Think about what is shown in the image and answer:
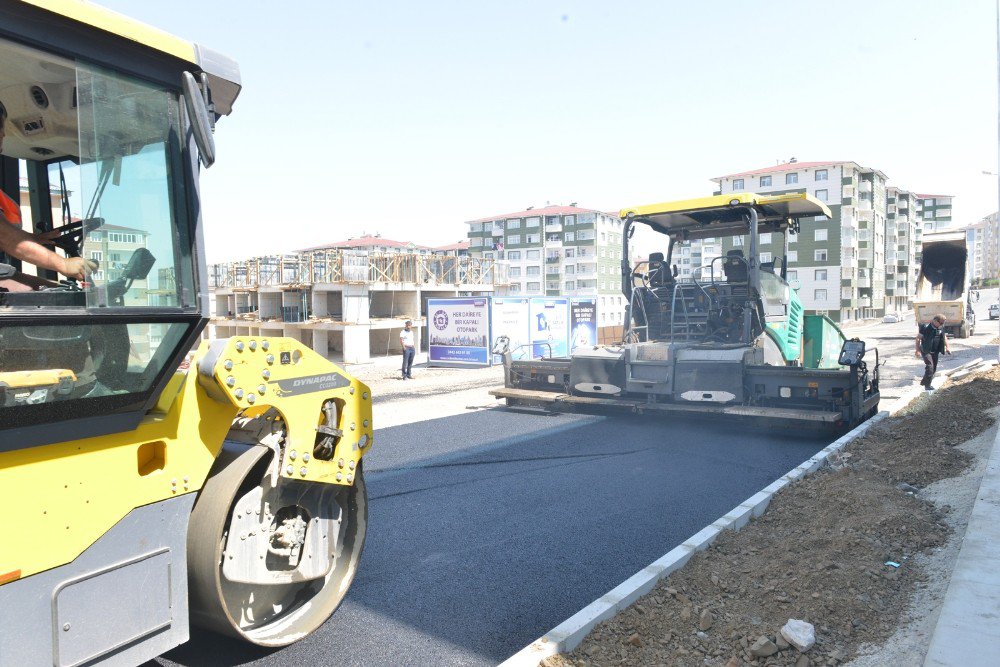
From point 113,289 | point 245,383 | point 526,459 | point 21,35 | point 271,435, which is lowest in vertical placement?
point 526,459

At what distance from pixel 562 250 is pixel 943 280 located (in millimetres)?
58005

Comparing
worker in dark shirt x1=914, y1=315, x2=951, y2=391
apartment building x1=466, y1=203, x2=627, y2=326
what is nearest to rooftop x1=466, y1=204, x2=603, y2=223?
apartment building x1=466, y1=203, x2=627, y2=326

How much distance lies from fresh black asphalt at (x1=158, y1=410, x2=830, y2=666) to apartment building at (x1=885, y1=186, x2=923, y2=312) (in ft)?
266

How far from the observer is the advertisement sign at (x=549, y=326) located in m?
22.5

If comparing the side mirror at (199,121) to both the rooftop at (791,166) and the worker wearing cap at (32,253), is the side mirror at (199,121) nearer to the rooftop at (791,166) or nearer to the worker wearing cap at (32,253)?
the worker wearing cap at (32,253)

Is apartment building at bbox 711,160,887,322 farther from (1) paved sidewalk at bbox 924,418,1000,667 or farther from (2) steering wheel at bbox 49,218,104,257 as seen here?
(2) steering wheel at bbox 49,218,104,257

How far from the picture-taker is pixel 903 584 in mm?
4129

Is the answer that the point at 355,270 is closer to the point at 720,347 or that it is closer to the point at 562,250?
the point at 720,347

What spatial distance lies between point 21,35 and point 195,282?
3.38 ft

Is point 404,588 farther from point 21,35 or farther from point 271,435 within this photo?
point 21,35

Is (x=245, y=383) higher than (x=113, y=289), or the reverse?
(x=113, y=289)

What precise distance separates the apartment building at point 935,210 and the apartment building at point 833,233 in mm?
43114

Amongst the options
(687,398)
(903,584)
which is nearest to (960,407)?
(687,398)

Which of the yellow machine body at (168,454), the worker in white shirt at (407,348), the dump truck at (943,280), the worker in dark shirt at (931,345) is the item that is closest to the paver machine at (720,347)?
the worker in dark shirt at (931,345)
